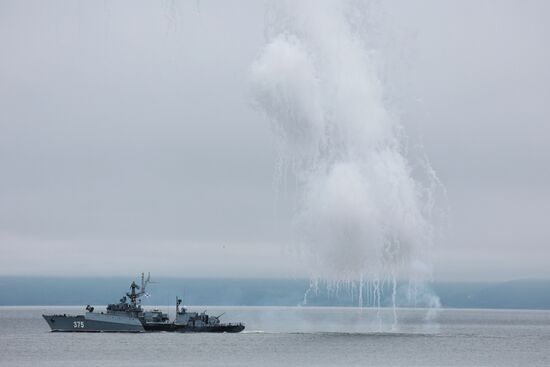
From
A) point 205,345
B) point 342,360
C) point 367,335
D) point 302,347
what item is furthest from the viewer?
point 367,335

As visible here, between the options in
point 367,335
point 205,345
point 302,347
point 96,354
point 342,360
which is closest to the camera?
point 342,360

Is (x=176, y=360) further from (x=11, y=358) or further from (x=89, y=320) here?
(x=89, y=320)

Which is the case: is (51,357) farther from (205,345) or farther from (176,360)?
(205,345)

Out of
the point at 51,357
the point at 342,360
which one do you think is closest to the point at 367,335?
the point at 342,360

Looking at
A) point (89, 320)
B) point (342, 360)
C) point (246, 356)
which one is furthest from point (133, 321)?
point (342, 360)

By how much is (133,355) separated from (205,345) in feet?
88.7

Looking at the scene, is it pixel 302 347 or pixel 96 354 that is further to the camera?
pixel 302 347

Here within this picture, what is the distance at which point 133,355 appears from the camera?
5600 inches

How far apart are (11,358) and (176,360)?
81.6 ft

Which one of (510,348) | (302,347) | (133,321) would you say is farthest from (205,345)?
(510,348)

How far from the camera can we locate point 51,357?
14150cm

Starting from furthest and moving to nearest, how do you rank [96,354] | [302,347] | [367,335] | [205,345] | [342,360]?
[367,335]
[205,345]
[302,347]
[96,354]
[342,360]

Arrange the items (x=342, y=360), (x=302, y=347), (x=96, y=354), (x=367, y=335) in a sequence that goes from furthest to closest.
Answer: (x=367, y=335) → (x=302, y=347) → (x=96, y=354) → (x=342, y=360)

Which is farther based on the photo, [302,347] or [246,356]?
[302,347]
